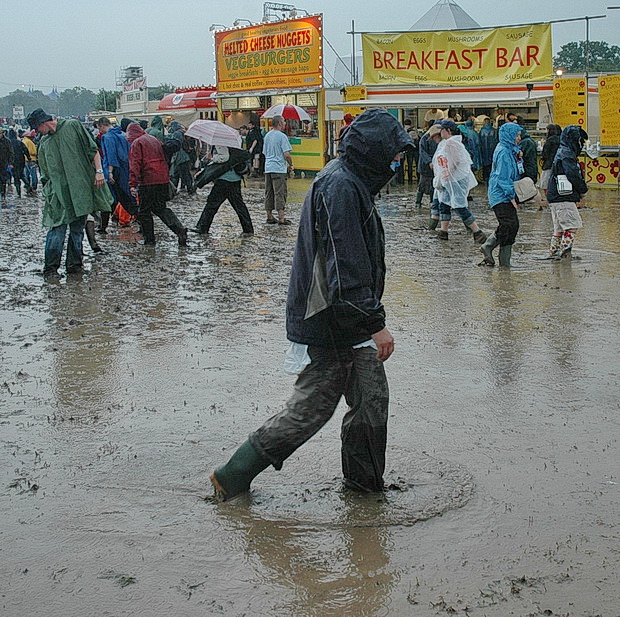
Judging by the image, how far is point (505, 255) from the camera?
10.1 meters

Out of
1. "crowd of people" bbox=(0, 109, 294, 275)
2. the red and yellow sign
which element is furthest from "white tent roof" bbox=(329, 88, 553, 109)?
"crowd of people" bbox=(0, 109, 294, 275)

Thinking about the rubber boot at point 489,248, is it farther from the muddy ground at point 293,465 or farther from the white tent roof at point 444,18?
the white tent roof at point 444,18

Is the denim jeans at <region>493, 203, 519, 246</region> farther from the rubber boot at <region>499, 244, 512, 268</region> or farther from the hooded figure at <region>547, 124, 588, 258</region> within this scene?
the hooded figure at <region>547, 124, 588, 258</region>

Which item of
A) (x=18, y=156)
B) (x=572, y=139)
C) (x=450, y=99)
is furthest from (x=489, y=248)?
(x=18, y=156)

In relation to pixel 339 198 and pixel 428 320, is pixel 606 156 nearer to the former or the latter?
pixel 428 320

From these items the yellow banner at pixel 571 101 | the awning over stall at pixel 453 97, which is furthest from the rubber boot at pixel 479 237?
the awning over stall at pixel 453 97

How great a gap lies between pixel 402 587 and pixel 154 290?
20.7 feet

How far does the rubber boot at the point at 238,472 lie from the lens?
12.9 ft

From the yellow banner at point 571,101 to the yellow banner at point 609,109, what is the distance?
0.80 m

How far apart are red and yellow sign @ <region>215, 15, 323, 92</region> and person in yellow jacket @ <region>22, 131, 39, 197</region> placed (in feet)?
28.4

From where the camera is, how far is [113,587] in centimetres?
324

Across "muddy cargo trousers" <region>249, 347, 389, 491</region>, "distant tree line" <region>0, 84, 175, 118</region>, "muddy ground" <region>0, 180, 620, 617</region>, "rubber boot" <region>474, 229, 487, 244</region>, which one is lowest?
"muddy ground" <region>0, 180, 620, 617</region>

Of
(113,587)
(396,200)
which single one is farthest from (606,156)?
(113,587)

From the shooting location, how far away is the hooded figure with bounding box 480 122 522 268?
385 inches
